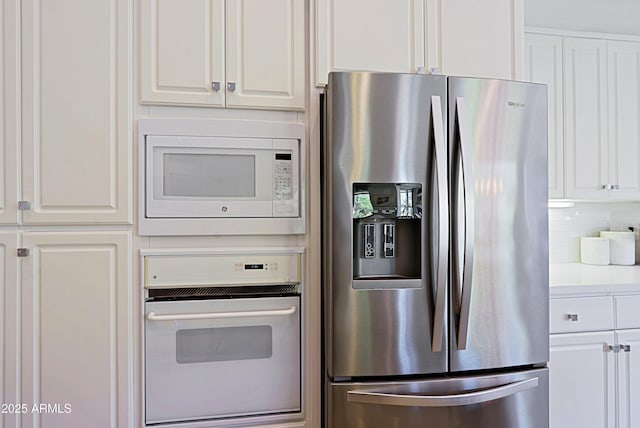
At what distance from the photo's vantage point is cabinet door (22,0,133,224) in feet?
5.09

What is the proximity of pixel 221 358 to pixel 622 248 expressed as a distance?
2496 mm

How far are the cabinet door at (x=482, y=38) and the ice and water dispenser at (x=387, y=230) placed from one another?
608mm

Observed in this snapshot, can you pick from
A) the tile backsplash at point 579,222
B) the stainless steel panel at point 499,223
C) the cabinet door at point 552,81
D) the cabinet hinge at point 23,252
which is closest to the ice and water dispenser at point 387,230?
the stainless steel panel at point 499,223

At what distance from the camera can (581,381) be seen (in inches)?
78.4

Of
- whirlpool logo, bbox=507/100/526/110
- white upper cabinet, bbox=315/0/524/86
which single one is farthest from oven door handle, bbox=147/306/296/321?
whirlpool logo, bbox=507/100/526/110

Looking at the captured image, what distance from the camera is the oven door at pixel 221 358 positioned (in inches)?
63.2

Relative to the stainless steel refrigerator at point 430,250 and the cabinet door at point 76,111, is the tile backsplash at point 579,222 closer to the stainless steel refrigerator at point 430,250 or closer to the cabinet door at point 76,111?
the stainless steel refrigerator at point 430,250

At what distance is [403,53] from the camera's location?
177 centimetres

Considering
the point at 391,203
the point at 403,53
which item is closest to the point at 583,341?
the point at 391,203

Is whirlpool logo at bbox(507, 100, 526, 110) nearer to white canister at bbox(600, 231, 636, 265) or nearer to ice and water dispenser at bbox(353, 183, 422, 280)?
ice and water dispenser at bbox(353, 183, 422, 280)

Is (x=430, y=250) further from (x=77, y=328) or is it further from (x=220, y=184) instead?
(x=77, y=328)

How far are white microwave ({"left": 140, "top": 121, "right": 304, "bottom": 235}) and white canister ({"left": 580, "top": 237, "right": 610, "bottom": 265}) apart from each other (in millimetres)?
2068

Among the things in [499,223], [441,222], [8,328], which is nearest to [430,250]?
[441,222]

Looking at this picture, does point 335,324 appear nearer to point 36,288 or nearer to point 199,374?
point 199,374
